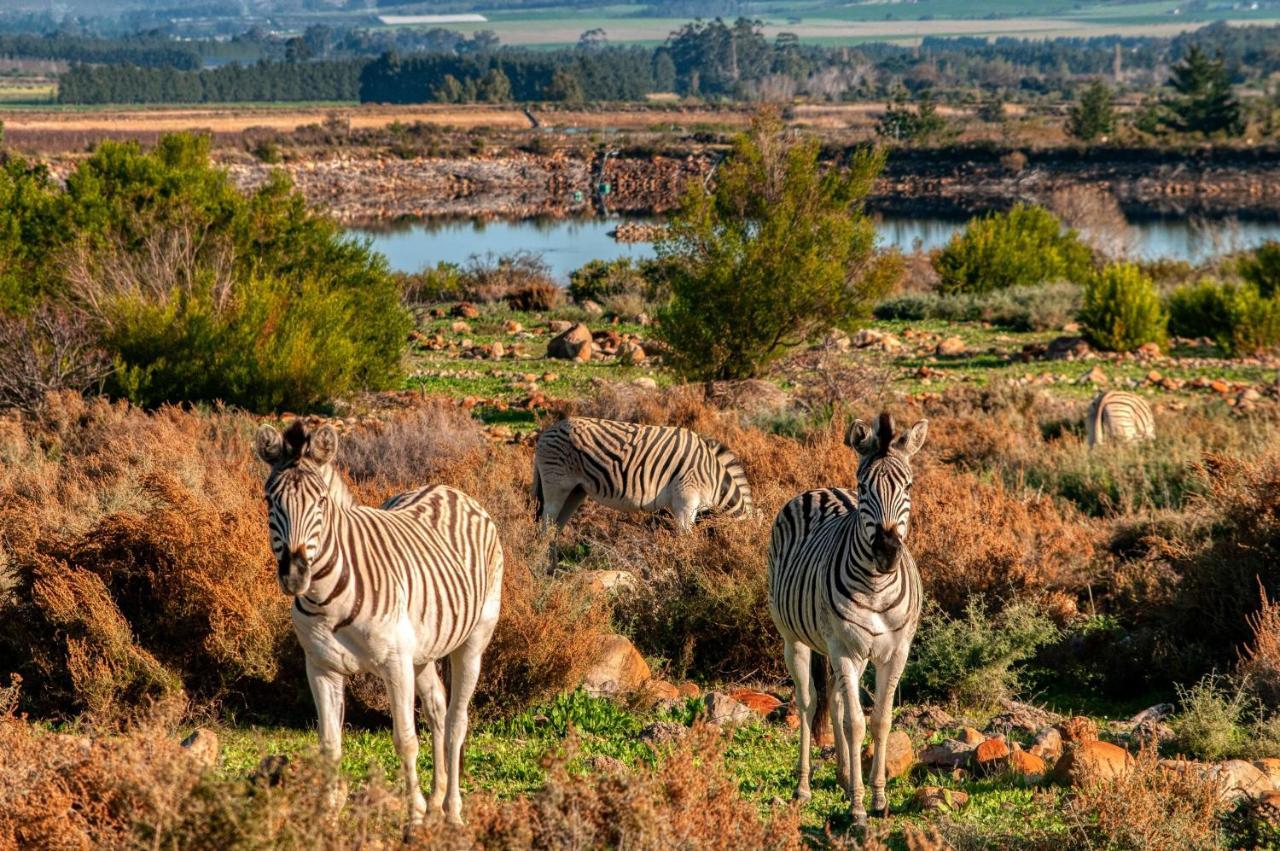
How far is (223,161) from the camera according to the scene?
79062 mm

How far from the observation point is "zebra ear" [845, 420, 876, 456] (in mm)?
6324

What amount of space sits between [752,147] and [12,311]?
10.3 metres

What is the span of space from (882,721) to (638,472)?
5.60 metres

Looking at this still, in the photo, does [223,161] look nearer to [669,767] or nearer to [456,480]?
[456,480]

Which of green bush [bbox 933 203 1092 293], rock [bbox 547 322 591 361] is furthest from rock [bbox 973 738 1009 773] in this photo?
Result: green bush [bbox 933 203 1092 293]

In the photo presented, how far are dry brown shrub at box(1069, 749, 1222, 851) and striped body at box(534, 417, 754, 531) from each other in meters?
5.57

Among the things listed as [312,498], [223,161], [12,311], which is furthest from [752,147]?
[223,161]

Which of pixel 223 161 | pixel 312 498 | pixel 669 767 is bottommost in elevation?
pixel 223 161

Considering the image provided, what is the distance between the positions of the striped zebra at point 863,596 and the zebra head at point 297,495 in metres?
2.27

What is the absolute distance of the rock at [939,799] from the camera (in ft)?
22.3

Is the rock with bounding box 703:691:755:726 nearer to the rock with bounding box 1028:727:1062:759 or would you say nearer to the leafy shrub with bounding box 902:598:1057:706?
the leafy shrub with bounding box 902:598:1057:706

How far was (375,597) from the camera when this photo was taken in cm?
587

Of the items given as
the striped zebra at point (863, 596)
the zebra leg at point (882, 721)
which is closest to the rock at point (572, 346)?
the striped zebra at point (863, 596)

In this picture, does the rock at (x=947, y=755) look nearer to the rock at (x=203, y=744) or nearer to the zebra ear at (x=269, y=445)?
the rock at (x=203, y=744)
